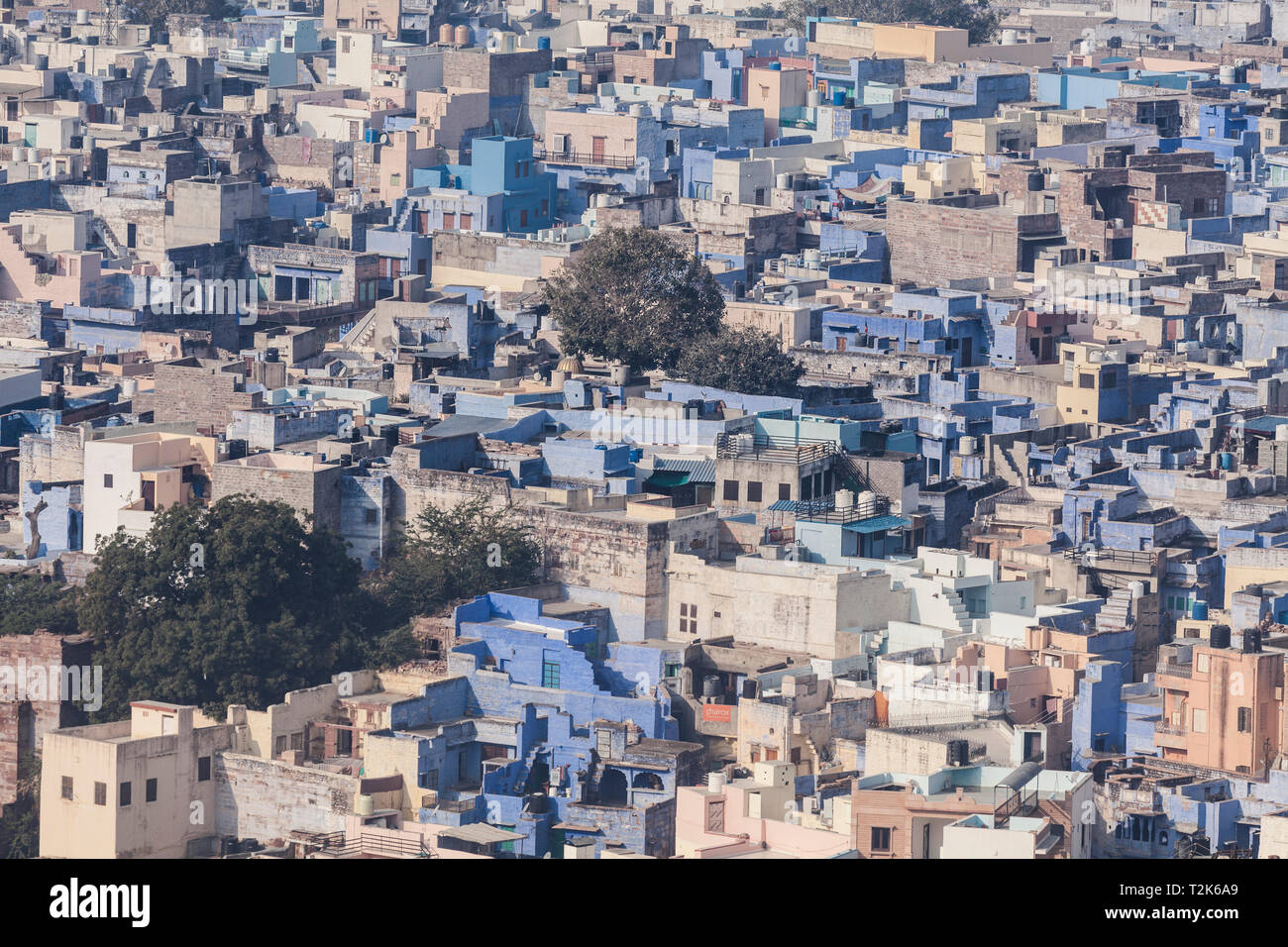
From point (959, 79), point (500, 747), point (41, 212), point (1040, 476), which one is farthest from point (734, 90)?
point (500, 747)

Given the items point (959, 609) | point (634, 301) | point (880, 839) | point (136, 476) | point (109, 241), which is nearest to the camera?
point (880, 839)

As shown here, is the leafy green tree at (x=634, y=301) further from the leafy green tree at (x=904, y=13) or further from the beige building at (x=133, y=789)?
the leafy green tree at (x=904, y=13)

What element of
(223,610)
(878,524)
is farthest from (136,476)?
(878,524)

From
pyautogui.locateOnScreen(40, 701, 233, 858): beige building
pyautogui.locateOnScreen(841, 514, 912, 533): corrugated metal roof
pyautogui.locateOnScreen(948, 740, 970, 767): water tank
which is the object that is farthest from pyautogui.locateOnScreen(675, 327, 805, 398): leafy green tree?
pyautogui.locateOnScreen(948, 740, 970, 767): water tank

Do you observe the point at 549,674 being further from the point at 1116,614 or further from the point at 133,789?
the point at 1116,614
